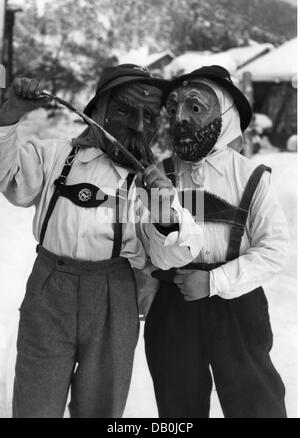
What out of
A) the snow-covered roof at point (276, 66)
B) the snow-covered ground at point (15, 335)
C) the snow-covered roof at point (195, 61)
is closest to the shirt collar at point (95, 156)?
the snow-covered ground at point (15, 335)

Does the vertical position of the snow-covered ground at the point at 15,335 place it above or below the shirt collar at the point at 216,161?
below

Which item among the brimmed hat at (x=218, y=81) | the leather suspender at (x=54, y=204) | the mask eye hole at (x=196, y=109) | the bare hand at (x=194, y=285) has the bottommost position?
the bare hand at (x=194, y=285)

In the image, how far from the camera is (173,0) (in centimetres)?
176

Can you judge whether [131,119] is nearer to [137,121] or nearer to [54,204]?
[137,121]

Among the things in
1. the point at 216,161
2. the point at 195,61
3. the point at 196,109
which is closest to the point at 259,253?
the point at 216,161

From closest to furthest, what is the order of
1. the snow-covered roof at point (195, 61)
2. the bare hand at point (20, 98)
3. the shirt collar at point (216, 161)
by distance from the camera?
1. the bare hand at point (20, 98)
2. the shirt collar at point (216, 161)
3. the snow-covered roof at point (195, 61)

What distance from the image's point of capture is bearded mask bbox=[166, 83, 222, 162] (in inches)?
40.7

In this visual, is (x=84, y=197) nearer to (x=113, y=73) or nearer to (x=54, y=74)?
(x=113, y=73)

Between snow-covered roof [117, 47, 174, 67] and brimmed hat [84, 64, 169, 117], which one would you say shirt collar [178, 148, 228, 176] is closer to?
brimmed hat [84, 64, 169, 117]

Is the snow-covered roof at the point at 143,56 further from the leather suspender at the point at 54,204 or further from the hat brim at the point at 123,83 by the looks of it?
the leather suspender at the point at 54,204

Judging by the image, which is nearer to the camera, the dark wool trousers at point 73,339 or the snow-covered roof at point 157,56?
the dark wool trousers at point 73,339

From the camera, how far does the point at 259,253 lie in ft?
3.37

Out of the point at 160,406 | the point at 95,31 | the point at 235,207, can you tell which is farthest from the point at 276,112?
the point at 160,406

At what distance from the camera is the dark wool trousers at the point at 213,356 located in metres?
1.05
